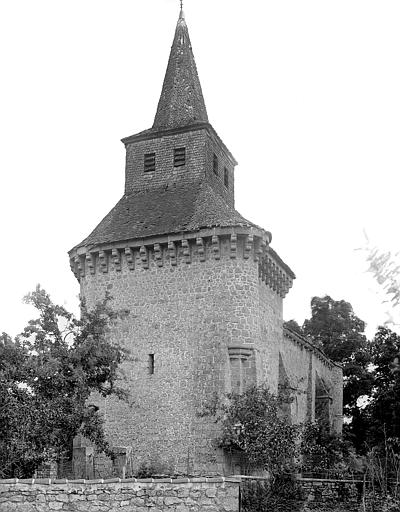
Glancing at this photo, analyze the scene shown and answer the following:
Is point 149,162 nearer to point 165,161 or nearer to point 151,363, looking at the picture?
point 165,161

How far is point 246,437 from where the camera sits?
2031 cm

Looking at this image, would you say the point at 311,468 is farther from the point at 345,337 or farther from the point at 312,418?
the point at 345,337

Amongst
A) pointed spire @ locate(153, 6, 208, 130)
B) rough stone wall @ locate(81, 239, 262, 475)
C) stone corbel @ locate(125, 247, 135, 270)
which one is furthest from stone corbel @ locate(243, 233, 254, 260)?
pointed spire @ locate(153, 6, 208, 130)

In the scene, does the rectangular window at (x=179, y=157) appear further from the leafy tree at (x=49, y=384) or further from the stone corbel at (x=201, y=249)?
the leafy tree at (x=49, y=384)

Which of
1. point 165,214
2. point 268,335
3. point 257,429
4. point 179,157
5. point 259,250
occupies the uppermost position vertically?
point 179,157

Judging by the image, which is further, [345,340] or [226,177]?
[345,340]

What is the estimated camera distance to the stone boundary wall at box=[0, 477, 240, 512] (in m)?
14.7

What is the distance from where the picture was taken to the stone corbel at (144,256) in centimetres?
2398

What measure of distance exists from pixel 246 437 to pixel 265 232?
6193mm

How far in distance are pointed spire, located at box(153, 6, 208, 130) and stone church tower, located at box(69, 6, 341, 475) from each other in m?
1.20

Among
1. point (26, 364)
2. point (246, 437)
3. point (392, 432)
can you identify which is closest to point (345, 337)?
point (392, 432)

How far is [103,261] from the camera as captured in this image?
24656 millimetres

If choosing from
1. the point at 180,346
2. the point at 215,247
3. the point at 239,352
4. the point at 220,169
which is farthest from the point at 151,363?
the point at 220,169

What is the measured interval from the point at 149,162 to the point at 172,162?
95 centimetres
